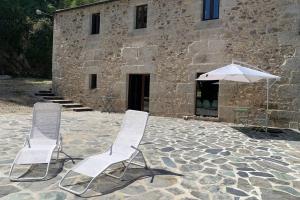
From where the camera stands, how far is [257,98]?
11.1 metres

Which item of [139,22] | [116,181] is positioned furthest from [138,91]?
[116,181]

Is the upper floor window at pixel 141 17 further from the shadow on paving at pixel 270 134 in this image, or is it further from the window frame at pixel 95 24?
the shadow on paving at pixel 270 134

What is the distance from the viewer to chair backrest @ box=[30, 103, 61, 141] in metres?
5.45

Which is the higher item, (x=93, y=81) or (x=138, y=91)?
(x=93, y=81)

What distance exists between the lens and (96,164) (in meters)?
4.29

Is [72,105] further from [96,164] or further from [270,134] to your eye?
[96,164]

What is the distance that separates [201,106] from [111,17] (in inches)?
257

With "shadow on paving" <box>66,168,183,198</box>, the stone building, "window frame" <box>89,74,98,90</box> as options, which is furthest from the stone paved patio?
"window frame" <box>89,74,98,90</box>

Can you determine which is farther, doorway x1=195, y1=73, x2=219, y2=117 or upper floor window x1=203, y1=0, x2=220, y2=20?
doorway x1=195, y1=73, x2=219, y2=117

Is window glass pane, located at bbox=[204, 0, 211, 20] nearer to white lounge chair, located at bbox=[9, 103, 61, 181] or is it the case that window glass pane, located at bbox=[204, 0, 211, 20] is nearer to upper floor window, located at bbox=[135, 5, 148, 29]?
upper floor window, located at bbox=[135, 5, 148, 29]

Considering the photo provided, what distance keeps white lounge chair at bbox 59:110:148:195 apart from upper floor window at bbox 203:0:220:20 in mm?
8364

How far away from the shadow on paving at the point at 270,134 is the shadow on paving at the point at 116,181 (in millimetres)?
4659

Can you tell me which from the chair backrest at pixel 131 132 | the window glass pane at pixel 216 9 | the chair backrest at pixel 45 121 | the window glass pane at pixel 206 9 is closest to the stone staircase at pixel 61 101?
the window glass pane at pixel 206 9

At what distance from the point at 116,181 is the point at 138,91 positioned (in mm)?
10540
